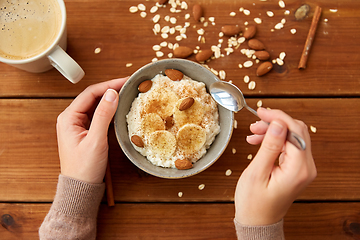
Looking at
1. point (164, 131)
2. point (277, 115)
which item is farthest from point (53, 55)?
point (277, 115)

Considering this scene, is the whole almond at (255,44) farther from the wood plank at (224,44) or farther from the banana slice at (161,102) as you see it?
the banana slice at (161,102)

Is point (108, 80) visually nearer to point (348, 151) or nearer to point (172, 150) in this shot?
point (172, 150)

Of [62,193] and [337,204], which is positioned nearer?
[62,193]

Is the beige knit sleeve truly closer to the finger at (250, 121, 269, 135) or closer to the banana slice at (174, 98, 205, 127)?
the banana slice at (174, 98, 205, 127)

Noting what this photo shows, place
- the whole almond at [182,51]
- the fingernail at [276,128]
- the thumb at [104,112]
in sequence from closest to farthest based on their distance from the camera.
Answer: the fingernail at [276,128]
the thumb at [104,112]
the whole almond at [182,51]

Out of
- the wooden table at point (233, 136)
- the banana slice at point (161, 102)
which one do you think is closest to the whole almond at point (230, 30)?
the wooden table at point (233, 136)

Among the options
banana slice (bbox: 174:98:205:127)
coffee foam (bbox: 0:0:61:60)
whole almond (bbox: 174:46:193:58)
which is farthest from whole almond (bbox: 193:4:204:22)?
coffee foam (bbox: 0:0:61:60)
